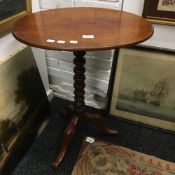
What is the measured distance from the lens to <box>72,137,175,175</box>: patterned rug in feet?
4.14

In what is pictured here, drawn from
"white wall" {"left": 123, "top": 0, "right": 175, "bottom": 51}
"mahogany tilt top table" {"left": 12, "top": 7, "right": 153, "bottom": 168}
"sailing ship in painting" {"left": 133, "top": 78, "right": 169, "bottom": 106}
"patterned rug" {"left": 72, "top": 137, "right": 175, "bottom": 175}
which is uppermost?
"mahogany tilt top table" {"left": 12, "top": 7, "right": 153, "bottom": 168}

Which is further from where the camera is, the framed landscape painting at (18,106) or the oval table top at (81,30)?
the framed landscape painting at (18,106)

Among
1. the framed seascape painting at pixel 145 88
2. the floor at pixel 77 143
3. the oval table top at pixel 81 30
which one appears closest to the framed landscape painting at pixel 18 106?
the floor at pixel 77 143

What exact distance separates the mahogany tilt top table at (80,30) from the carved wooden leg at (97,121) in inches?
8.4

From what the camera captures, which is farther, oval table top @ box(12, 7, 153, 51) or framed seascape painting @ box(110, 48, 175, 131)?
framed seascape painting @ box(110, 48, 175, 131)

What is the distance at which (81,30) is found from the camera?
934 millimetres


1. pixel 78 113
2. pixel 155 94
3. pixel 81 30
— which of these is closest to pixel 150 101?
pixel 155 94

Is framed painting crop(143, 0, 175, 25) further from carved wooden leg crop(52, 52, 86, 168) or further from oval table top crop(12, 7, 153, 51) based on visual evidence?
carved wooden leg crop(52, 52, 86, 168)

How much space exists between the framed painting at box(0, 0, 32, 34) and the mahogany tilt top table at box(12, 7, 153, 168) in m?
0.09

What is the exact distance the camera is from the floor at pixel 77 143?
1286 millimetres

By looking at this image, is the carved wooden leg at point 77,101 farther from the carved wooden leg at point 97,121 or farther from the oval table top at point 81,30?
the oval table top at point 81,30

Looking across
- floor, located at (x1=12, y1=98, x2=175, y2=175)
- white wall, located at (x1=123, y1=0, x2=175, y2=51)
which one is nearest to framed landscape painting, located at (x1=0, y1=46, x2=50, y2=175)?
floor, located at (x1=12, y1=98, x2=175, y2=175)

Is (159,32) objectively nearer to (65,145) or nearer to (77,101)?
(77,101)

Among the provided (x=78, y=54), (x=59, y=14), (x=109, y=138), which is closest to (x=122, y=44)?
(x=78, y=54)
